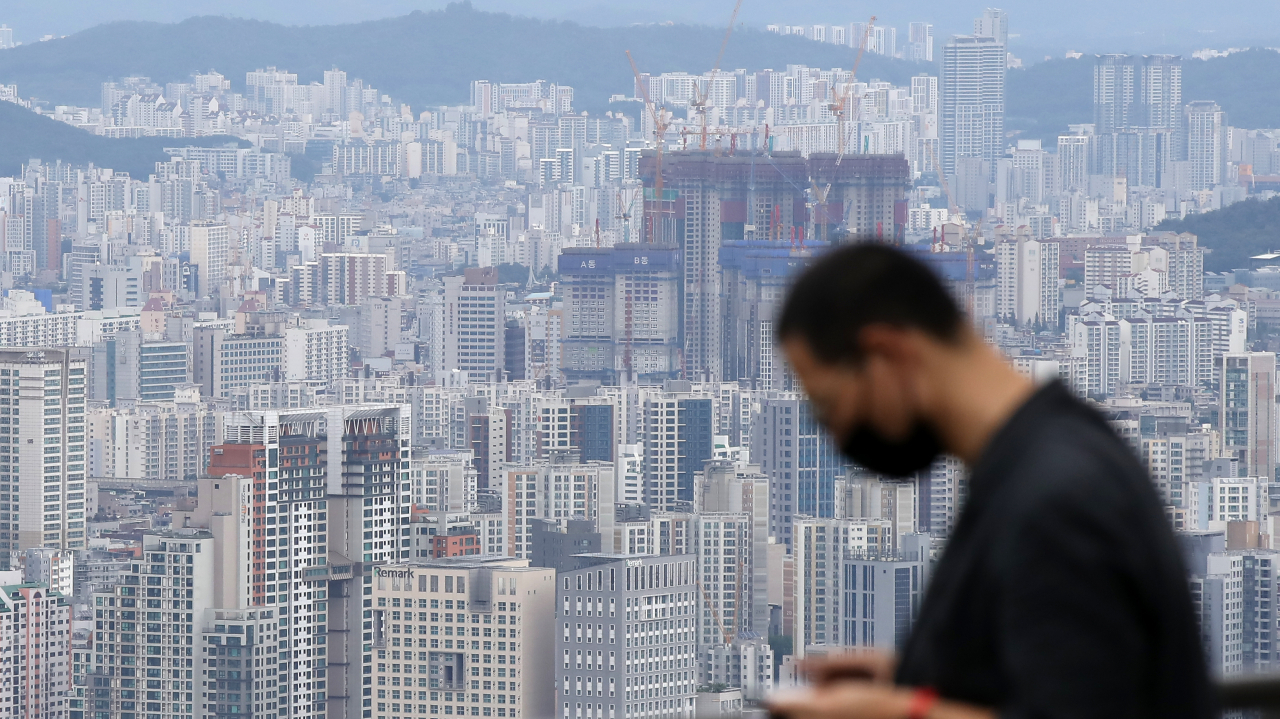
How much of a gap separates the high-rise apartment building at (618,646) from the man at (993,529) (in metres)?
9.08

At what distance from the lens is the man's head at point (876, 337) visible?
43 cm

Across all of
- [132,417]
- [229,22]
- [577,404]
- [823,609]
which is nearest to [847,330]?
[823,609]

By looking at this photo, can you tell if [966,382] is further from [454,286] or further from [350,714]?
[454,286]

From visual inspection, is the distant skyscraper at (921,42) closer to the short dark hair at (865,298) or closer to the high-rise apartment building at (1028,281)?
the high-rise apartment building at (1028,281)

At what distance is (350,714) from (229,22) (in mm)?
28084

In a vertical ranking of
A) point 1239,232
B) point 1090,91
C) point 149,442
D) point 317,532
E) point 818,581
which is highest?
point 1090,91

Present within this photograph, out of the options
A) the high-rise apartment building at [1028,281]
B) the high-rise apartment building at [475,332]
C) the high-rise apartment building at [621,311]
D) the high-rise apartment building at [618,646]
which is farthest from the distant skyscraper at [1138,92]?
the high-rise apartment building at [618,646]

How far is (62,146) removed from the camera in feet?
102

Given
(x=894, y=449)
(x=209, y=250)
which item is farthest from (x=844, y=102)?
(x=894, y=449)

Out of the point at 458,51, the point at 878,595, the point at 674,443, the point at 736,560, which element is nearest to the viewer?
the point at 878,595

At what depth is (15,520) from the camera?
12977 mm

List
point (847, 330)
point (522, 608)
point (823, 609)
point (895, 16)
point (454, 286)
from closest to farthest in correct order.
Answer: point (847, 330), point (522, 608), point (823, 609), point (454, 286), point (895, 16)

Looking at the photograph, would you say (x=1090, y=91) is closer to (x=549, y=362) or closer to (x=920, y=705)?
(x=549, y=362)

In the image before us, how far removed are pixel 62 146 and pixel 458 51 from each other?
26.9 feet
